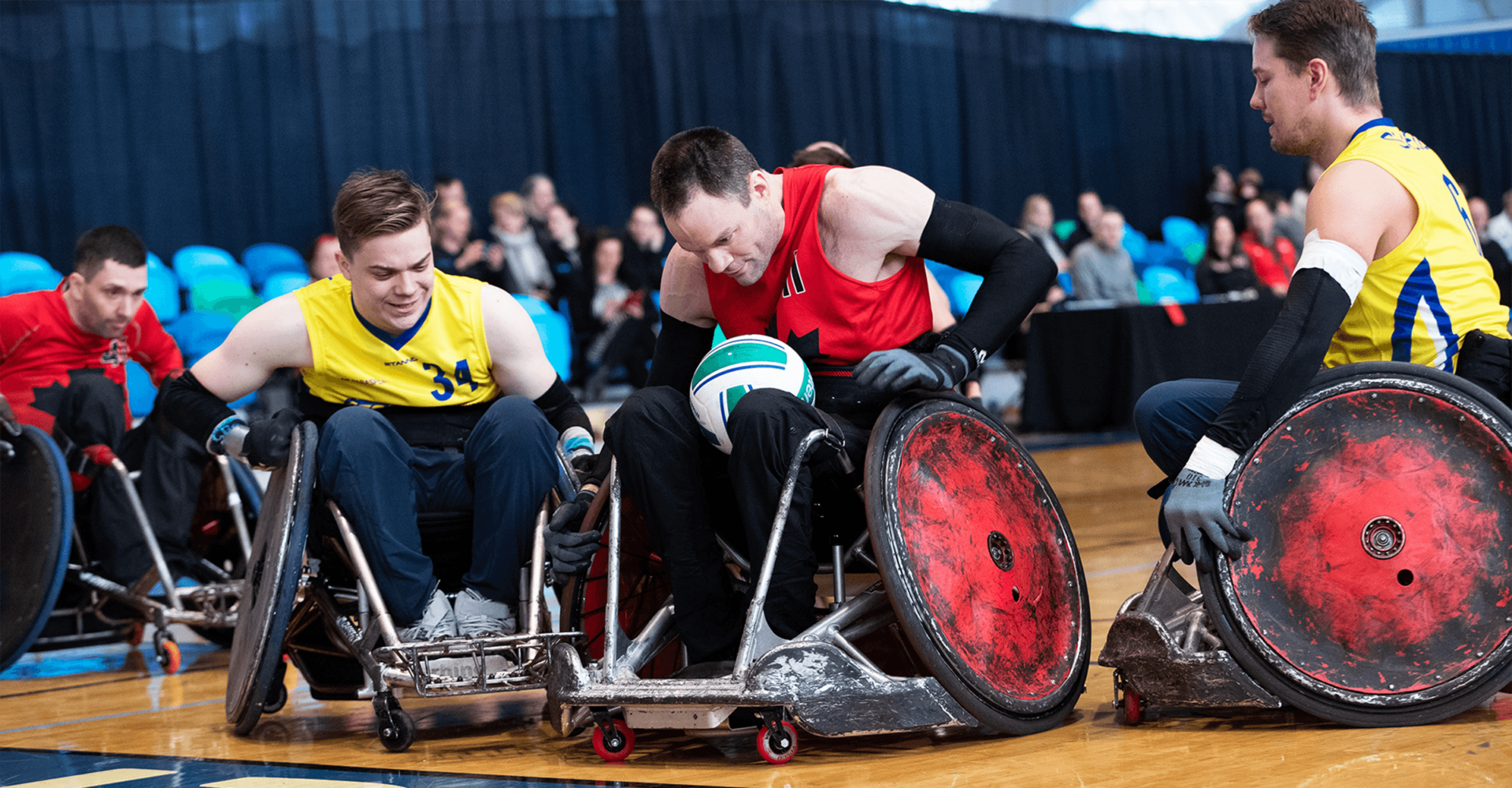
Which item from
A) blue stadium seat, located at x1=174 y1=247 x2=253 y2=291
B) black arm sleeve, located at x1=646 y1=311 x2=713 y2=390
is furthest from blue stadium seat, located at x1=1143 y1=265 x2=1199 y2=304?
black arm sleeve, located at x1=646 y1=311 x2=713 y2=390

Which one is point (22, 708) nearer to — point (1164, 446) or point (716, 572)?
point (716, 572)

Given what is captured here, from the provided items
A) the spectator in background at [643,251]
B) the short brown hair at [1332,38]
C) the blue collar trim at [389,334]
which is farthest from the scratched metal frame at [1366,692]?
the spectator in background at [643,251]

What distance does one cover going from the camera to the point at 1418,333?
9.39ft

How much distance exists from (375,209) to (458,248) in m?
6.00

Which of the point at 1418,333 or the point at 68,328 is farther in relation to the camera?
the point at 68,328

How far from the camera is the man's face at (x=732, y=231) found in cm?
286

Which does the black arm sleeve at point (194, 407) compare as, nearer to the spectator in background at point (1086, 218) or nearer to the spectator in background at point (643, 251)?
the spectator in background at point (643, 251)

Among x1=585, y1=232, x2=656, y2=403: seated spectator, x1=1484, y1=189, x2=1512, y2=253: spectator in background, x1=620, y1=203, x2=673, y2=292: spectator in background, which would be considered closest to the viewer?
x1=585, y1=232, x2=656, y2=403: seated spectator

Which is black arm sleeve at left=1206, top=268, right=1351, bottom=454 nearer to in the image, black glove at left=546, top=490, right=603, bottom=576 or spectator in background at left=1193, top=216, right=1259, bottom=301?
black glove at left=546, top=490, right=603, bottom=576

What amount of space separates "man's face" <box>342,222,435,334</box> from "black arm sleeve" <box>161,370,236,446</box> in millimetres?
431

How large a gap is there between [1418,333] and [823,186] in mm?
1220

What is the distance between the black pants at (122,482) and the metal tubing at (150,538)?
7 cm

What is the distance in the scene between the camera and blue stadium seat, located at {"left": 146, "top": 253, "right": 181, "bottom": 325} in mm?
8125

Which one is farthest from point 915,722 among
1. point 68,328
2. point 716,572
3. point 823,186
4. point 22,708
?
point 68,328
